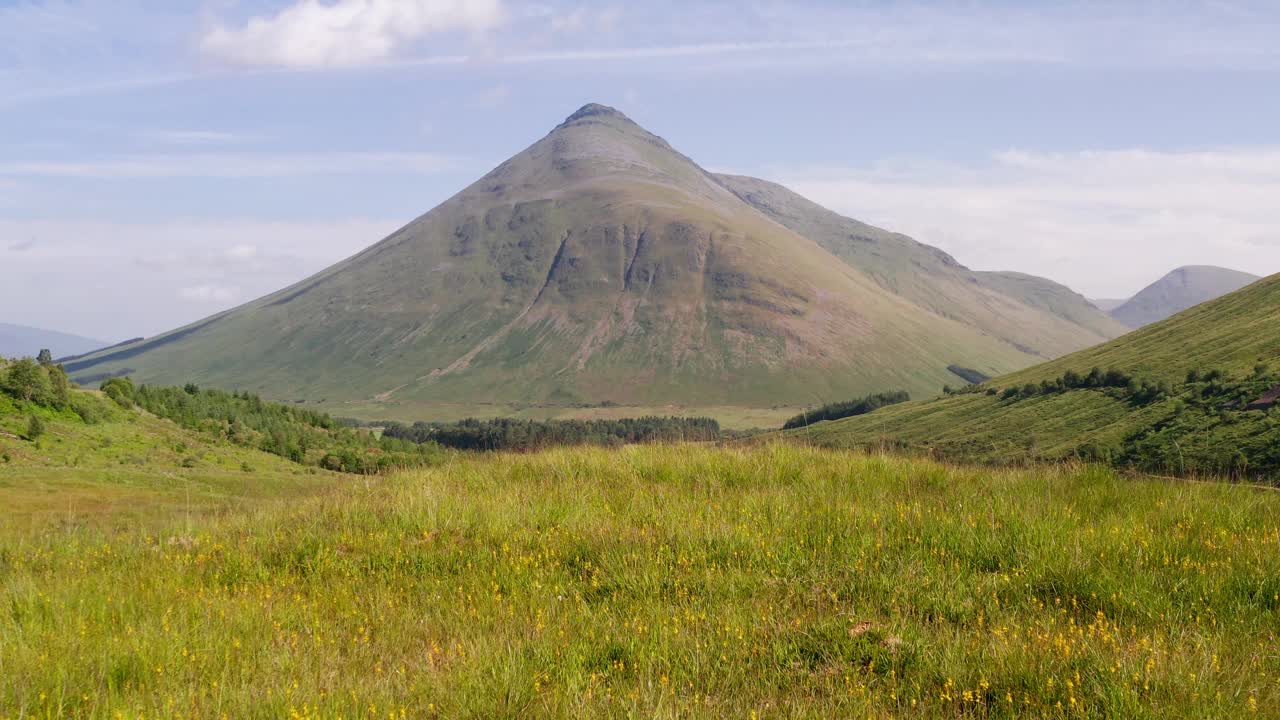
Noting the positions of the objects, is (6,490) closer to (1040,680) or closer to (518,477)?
(518,477)

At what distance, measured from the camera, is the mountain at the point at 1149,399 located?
83312 mm

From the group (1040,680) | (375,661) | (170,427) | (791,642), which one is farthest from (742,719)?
(170,427)

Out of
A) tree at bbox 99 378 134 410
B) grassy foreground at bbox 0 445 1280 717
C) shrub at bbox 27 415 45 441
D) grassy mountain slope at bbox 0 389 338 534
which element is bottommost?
grassy mountain slope at bbox 0 389 338 534

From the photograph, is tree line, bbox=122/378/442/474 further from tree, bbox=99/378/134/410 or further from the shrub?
the shrub

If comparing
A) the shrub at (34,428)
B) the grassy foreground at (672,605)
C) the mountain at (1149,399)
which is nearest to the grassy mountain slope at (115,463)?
the shrub at (34,428)

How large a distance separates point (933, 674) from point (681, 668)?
1.66 m

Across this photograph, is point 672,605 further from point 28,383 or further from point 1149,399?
point 1149,399

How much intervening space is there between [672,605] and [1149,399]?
119m

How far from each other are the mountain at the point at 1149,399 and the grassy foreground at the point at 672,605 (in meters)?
62.2

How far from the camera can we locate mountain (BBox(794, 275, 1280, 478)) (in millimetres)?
83312

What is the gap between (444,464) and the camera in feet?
40.9

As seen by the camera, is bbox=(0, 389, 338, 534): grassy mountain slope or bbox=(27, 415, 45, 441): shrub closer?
bbox=(0, 389, 338, 534): grassy mountain slope

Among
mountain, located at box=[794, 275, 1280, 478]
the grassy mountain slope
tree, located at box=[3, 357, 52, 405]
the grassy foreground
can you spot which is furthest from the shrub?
mountain, located at box=[794, 275, 1280, 478]

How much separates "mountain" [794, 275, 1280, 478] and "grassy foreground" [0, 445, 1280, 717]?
6220cm
